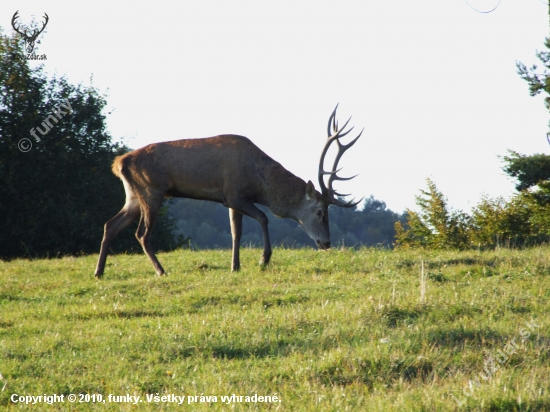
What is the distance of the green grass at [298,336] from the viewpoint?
5.34 metres

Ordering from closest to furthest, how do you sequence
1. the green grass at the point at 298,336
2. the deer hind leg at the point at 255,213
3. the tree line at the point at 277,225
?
the green grass at the point at 298,336 < the deer hind leg at the point at 255,213 < the tree line at the point at 277,225

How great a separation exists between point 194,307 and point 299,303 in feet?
4.25

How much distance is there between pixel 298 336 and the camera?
6.84 metres

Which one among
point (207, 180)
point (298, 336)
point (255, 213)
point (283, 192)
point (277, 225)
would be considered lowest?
point (298, 336)

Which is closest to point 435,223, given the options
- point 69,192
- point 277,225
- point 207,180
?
point 69,192

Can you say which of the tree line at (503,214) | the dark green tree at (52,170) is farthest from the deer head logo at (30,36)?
the tree line at (503,214)

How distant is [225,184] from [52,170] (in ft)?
59.3

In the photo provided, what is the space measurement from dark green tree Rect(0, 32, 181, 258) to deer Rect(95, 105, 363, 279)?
15224 mm

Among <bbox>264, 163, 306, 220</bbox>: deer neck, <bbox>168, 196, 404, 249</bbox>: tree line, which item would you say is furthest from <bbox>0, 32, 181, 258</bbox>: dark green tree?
<bbox>168, 196, 404, 249</bbox>: tree line

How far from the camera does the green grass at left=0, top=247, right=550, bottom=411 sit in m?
5.34

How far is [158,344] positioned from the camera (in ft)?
22.3

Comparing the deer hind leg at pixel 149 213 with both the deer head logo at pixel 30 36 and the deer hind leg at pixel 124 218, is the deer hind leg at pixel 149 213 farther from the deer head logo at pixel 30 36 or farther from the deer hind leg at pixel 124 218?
the deer head logo at pixel 30 36

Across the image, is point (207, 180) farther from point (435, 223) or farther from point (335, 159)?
point (435, 223)

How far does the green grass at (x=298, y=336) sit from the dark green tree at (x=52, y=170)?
53.5 ft
